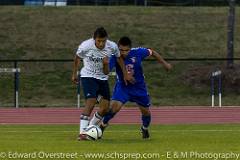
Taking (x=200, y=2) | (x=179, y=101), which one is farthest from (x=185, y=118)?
(x=200, y=2)

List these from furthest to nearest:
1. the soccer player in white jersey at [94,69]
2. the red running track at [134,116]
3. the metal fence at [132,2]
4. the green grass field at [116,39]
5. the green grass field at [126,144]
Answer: the metal fence at [132,2]
the green grass field at [116,39]
the red running track at [134,116]
the soccer player in white jersey at [94,69]
the green grass field at [126,144]

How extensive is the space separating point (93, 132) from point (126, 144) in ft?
3.45

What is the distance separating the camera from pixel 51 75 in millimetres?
37500

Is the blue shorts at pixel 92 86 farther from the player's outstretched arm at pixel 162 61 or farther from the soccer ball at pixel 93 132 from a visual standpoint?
the player's outstretched arm at pixel 162 61

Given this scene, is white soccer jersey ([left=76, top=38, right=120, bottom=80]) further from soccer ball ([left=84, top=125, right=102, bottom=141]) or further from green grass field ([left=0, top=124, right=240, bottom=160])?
green grass field ([left=0, top=124, right=240, bottom=160])

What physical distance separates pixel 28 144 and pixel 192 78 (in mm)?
23096

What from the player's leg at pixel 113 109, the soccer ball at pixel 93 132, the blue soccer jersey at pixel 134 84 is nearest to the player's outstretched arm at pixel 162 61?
the blue soccer jersey at pixel 134 84

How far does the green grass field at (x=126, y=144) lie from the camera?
12875 millimetres

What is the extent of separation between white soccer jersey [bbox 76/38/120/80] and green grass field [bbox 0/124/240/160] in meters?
1.22

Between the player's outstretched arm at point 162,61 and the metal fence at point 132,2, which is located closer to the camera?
the player's outstretched arm at point 162,61

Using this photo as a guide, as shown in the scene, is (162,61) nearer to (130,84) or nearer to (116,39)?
(130,84)

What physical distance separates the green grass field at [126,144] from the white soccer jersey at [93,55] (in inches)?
48.0

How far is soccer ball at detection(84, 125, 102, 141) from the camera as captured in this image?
51.7ft

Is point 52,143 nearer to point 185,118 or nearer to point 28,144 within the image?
point 28,144
